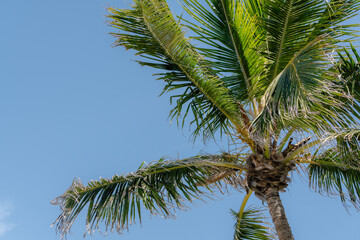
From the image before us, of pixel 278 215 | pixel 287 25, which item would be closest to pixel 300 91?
pixel 287 25

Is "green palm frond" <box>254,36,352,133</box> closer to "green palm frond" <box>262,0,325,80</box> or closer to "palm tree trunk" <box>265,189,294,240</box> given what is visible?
"green palm frond" <box>262,0,325,80</box>

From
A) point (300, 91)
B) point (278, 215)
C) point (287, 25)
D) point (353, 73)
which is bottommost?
point (278, 215)

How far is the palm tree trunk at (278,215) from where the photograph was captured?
5637 millimetres

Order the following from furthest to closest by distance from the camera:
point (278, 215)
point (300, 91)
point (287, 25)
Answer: point (278, 215) → point (287, 25) → point (300, 91)

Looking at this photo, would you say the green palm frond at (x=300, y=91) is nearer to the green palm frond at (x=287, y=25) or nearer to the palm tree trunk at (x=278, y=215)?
the green palm frond at (x=287, y=25)

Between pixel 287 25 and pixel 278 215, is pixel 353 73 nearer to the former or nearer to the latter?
pixel 287 25

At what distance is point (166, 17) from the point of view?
607cm

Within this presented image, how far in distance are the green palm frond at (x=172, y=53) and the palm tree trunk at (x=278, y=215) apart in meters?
1.05

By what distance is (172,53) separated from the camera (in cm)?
606

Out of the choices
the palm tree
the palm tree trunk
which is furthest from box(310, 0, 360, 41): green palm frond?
the palm tree trunk

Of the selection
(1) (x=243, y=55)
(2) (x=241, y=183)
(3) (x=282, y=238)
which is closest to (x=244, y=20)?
(1) (x=243, y=55)

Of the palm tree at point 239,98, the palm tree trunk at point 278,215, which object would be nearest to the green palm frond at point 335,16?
the palm tree at point 239,98

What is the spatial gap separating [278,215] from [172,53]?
255 centimetres

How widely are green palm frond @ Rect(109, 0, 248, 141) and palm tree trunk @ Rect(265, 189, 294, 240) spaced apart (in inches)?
41.2
